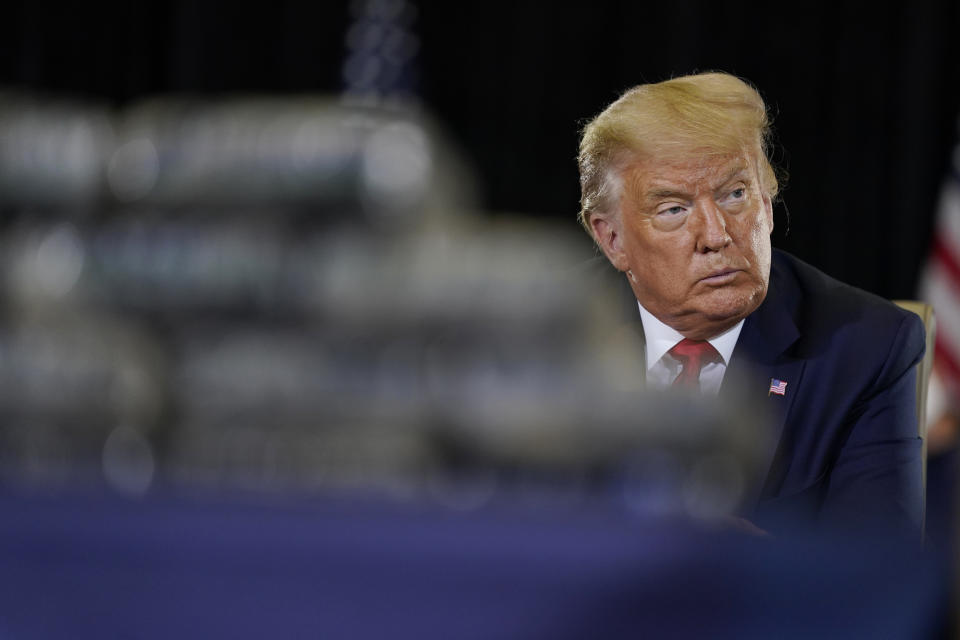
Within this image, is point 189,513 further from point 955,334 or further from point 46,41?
point 46,41

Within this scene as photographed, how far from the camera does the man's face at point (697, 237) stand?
2.03 ft

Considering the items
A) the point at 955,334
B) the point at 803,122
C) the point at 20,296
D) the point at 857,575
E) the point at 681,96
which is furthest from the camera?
the point at 20,296

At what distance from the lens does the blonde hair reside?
62 centimetres

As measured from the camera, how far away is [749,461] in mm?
656

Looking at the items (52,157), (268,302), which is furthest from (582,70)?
(52,157)

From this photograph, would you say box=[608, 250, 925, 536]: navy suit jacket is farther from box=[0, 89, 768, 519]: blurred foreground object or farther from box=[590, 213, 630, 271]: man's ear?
box=[0, 89, 768, 519]: blurred foreground object

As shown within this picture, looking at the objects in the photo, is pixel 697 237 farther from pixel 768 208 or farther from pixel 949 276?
pixel 949 276

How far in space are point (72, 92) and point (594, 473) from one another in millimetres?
3743

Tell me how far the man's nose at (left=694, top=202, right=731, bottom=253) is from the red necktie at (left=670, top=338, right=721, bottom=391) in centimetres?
7

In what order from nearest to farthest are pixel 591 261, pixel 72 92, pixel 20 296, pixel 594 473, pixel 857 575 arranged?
pixel 857 575 < pixel 591 261 < pixel 594 473 < pixel 20 296 < pixel 72 92

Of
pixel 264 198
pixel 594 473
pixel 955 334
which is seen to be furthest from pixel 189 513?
pixel 264 198

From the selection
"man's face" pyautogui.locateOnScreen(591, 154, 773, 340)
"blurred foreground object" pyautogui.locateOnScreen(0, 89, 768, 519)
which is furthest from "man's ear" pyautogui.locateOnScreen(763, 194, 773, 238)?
"blurred foreground object" pyautogui.locateOnScreen(0, 89, 768, 519)

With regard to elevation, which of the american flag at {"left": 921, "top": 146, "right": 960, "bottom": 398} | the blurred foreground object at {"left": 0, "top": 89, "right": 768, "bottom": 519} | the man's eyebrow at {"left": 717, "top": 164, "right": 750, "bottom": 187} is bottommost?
the blurred foreground object at {"left": 0, "top": 89, "right": 768, "bottom": 519}

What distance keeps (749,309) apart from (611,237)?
0.08m
